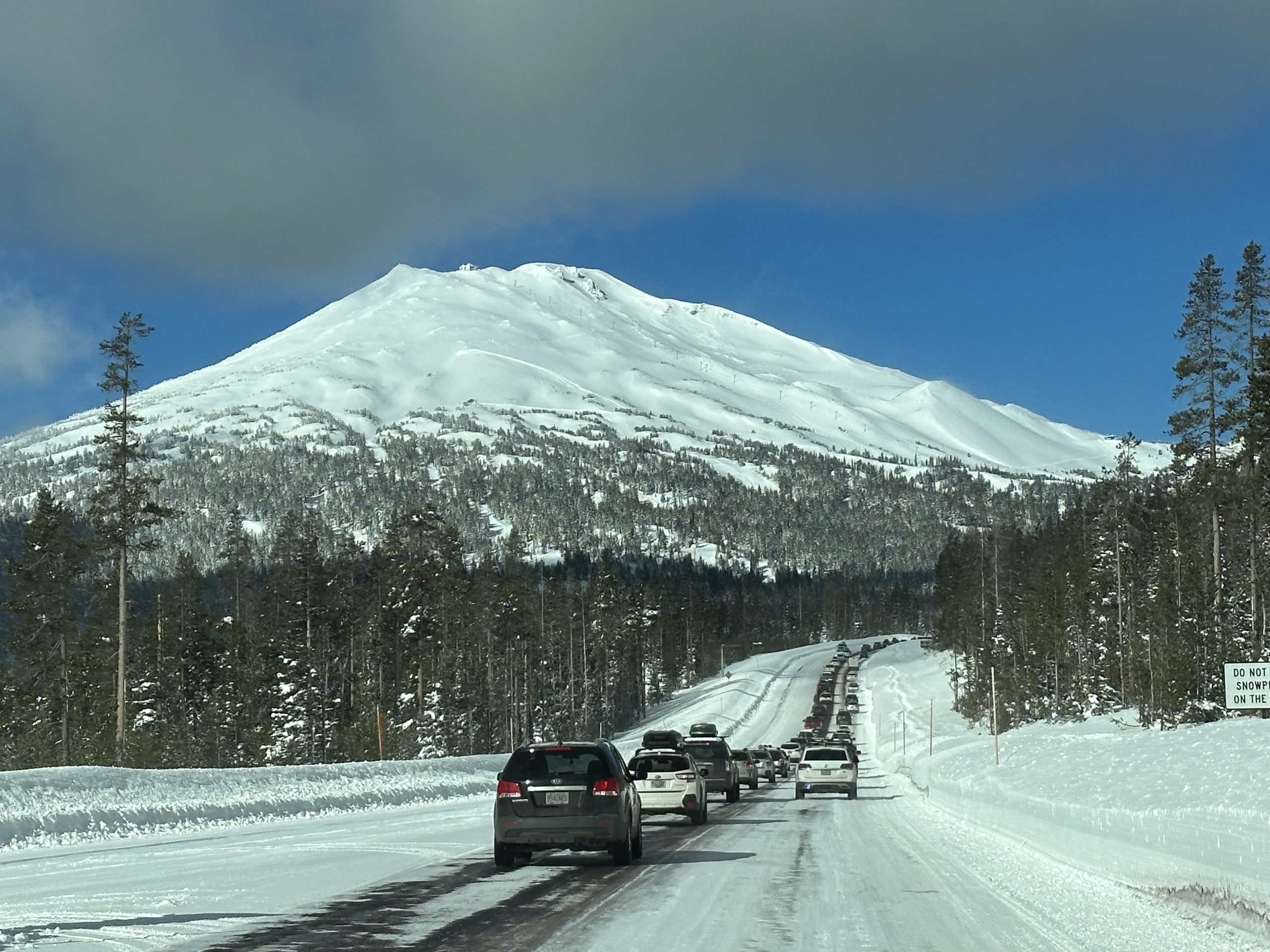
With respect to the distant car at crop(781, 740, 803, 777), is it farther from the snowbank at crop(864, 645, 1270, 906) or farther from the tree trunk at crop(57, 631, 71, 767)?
the tree trunk at crop(57, 631, 71, 767)

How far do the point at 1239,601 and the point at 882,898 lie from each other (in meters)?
47.5

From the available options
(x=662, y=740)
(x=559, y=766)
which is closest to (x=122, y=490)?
(x=662, y=740)

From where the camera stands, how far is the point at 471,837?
24.2 metres

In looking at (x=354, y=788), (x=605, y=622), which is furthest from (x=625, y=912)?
(x=605, y=622)

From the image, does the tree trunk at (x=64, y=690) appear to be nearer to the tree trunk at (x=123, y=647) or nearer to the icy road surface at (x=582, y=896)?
the tree trunk at (x=123, y=647)

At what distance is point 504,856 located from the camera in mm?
18062

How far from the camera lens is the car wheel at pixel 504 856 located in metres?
18.0

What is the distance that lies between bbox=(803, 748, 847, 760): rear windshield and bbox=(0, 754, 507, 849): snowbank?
10.4m

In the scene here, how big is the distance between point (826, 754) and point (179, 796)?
1915 centimetres

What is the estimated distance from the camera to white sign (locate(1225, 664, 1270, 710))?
18000mm

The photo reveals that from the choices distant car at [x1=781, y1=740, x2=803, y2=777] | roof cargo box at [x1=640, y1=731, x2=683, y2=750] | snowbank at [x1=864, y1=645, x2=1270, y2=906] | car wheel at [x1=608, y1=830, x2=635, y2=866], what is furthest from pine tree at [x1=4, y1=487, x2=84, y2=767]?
car wheel at [x1=608, y1=830, x2=635, y2=866]

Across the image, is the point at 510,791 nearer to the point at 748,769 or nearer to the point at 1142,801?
the point at 1142,801

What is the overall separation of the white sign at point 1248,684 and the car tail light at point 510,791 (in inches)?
366

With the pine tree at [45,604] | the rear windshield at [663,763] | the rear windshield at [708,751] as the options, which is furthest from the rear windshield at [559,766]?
the pine tree at [45,604]
